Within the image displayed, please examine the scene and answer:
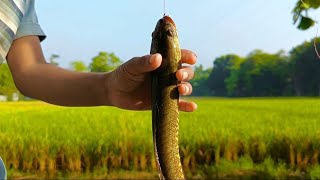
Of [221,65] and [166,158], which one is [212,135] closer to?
[166,158]

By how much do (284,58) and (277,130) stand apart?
96.4ft

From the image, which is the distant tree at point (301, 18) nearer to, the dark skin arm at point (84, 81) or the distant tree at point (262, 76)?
the dark skin arm at point (84, 81)

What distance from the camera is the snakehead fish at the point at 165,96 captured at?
0.71m

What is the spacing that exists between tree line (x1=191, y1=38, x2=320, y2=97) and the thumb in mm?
24963

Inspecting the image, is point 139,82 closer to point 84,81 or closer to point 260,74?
point 84,81

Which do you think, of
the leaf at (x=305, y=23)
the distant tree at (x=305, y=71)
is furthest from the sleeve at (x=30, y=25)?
the distant tree at (x=305, y=71)

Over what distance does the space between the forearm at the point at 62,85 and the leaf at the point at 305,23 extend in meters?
0.96

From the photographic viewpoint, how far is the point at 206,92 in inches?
1694

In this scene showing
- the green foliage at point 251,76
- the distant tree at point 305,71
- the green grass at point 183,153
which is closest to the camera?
the green grass at point 183,153

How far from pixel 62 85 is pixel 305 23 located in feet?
3.24

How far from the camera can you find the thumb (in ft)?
2.23

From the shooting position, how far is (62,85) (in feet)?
3.55

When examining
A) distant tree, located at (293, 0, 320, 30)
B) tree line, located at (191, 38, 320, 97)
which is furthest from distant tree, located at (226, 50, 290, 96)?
distant tree, located at (293, 0, 320, 30)

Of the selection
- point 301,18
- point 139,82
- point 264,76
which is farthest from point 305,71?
point 139,82
